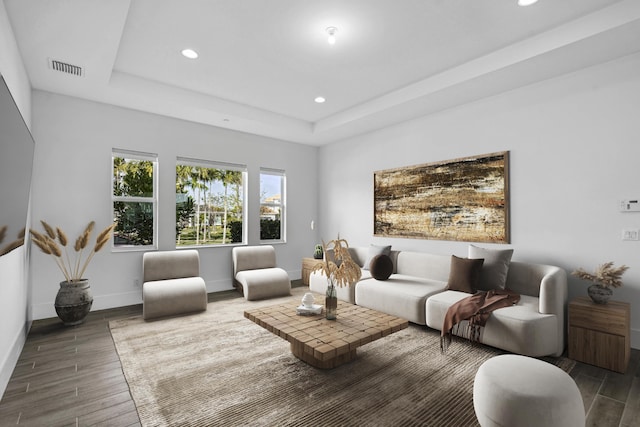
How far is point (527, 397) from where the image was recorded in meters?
1.60

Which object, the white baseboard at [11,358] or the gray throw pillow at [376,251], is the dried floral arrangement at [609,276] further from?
the white baseboard at [11,358]

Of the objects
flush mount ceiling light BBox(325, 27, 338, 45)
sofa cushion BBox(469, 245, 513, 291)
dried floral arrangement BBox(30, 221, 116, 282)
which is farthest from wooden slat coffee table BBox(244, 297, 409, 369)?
flush mount ceiling light BBox(325, 27, 338, 45)

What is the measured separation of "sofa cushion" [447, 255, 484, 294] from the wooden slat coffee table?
1213 millimetres

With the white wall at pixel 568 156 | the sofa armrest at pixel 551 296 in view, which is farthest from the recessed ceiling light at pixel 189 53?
the sofa armrest at pixel 551 296

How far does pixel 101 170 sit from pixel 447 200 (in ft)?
15.5

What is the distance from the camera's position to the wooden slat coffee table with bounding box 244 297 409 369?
7.47ft

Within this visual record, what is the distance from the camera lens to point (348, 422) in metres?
1.97

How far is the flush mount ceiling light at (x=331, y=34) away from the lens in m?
2.92

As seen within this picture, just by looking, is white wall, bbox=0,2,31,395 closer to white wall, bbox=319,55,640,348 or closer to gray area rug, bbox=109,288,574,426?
gray area rug, bbox=109,288,574,426

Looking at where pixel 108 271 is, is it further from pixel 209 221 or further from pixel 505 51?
pixel 505 51

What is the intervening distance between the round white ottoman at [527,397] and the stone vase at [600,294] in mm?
1521

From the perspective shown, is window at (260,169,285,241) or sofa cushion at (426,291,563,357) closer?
sofa cushion at (426,291,563,357)

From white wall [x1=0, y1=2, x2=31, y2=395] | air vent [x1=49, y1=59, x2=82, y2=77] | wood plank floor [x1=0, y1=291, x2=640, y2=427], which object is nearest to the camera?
wood plank floor [x1=0, y1=291, x2=640, y2=427]

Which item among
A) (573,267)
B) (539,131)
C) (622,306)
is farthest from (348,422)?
(539,131)
